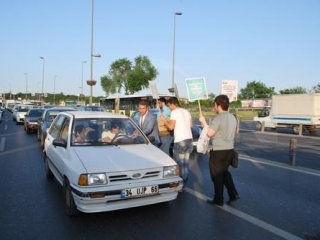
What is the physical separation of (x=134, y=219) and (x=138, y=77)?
72.1 metres

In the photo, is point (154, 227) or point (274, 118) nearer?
point (154, 227)

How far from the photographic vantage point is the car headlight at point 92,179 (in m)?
4.33

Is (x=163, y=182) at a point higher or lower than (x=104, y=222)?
higher

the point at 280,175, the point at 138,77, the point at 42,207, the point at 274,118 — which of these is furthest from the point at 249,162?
the point at 138,77

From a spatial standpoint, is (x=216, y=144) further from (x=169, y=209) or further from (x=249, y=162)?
(x=249, y=162)

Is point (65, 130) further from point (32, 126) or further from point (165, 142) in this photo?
point (32, 126)

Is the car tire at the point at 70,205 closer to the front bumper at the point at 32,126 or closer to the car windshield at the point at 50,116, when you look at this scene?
the car windshield at the point at 50,116

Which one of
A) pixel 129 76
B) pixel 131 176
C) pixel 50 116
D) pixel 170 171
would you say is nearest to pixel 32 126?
pixel 50 116

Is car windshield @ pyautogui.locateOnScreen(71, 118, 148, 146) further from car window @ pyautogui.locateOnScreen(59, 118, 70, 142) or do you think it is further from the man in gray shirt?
the man in gray shirt

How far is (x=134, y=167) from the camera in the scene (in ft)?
15.1

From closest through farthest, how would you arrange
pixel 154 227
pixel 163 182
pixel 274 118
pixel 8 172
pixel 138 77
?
pixel 154 227, pixel 163 182, pixel 8 172, pixel 274 118, pixel 138 77

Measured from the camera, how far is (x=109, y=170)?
443 centimetres

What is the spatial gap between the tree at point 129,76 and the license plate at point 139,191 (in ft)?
234

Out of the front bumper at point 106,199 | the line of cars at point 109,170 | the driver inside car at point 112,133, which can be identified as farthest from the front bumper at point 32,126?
the front bumper at point 106,199
